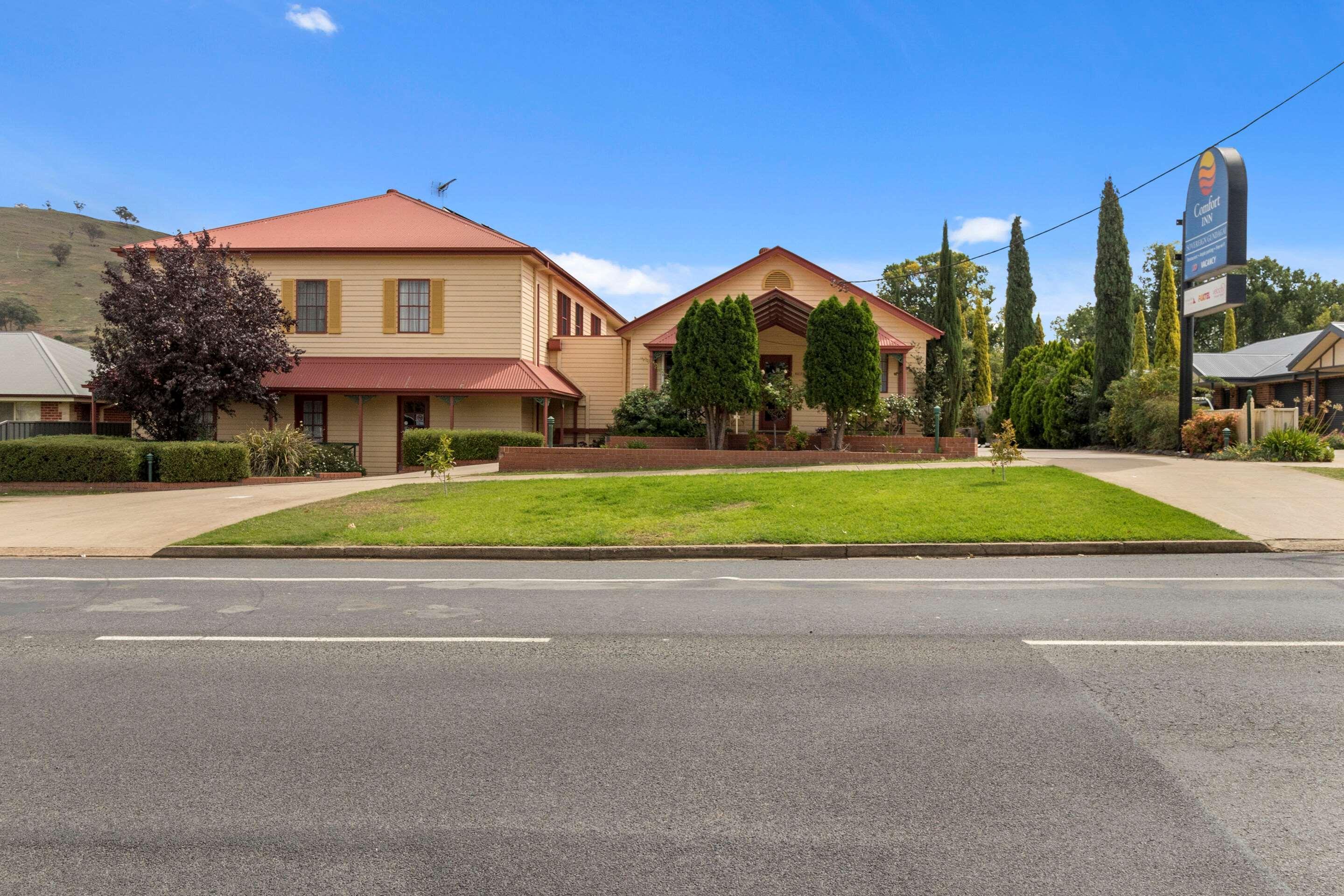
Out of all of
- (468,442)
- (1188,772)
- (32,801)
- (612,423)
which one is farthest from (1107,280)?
(32,801)

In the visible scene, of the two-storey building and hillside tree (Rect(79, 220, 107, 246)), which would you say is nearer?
the two-storey building

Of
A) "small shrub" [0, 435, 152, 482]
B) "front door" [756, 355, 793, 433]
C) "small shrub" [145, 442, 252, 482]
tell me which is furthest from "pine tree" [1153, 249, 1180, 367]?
"small shrub" [0, 435, 152, 482]

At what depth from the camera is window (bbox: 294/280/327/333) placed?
88.9ft

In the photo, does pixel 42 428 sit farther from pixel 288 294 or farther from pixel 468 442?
pixel 468 442

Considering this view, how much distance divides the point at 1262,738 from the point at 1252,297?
245ft

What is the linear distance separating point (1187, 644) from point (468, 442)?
63.7ft

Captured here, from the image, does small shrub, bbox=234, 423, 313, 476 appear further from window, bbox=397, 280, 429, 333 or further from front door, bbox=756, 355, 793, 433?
front door, bbox=756, 355, 793, 433

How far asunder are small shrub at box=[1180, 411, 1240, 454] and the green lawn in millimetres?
6532

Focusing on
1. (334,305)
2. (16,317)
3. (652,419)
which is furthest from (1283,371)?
(16,317)

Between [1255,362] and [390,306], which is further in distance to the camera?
[1255,362]

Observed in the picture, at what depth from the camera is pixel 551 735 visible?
4.55m

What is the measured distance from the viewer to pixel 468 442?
23.5m

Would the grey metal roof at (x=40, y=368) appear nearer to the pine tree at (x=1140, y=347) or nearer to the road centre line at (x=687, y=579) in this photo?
the road centre line at (x=687, y=579)

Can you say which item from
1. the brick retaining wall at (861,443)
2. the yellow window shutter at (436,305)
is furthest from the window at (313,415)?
the brick retaining wall at (861,443)
